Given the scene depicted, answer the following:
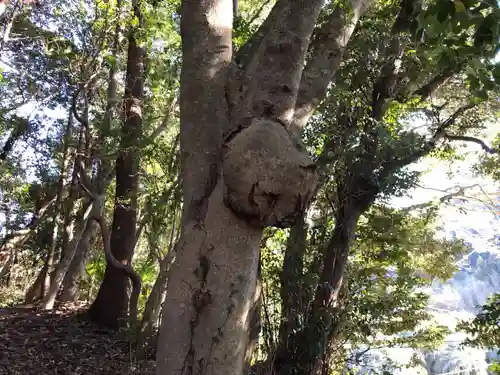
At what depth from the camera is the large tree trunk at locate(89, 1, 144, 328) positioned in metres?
6.67

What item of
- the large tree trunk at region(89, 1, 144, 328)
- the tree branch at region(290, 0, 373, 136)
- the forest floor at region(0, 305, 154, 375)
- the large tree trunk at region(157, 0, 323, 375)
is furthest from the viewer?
the large tree trunk at region(89, 1, 144, 328)

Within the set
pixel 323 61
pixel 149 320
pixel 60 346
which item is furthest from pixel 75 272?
pixel 323 61

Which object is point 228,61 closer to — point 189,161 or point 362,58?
point 189,161

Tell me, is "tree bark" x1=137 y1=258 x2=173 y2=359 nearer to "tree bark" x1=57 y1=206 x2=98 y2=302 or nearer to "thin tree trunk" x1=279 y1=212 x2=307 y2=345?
"thin tree trunk" x1=279 y1=212 x2=307 y2=345

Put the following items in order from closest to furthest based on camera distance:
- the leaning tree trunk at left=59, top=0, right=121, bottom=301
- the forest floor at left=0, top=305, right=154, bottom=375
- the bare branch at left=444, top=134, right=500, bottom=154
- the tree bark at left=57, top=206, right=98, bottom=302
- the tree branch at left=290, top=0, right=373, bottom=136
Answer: the tree branch at left=290, top=0, right=373, bottom=136 < the forest floor at left=0, top=305, right=154, bottom=375 < the leaning tree trunk at left=59, top=0, right=121, bottom=301 < the bare branch at left=444, top=134, right=500, bottom=154 < the tree bark at left=57, top=206, right=98, bottom=302

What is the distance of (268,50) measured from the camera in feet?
6.72

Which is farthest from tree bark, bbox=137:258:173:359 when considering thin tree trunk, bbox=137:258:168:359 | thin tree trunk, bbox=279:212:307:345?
thin tree trunk, bbox=279:212:307:345

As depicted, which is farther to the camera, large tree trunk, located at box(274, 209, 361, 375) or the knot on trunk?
large tree trunk, located at box(274, 209, 361, 375)

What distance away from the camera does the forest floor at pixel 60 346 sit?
492cm

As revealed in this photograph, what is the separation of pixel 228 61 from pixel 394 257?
518 centimetres

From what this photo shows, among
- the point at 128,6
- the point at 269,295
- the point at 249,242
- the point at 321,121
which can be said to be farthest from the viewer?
the point at 128,6

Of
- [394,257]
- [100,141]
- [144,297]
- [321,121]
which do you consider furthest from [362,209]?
[144,297]

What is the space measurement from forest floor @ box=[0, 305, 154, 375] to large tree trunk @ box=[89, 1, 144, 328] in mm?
302

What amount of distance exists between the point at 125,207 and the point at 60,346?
6.66 ft
